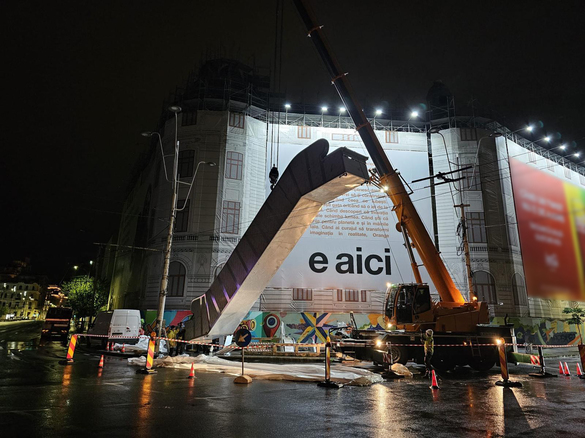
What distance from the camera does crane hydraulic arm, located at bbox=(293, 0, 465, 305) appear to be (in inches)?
590

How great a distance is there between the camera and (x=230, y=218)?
25672 mm

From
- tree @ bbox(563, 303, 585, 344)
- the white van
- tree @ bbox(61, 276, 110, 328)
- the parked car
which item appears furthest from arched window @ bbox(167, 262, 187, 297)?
tree @ bbox(563, 303, 585, 344)

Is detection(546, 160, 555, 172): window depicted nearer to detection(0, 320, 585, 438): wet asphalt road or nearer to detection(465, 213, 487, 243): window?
detection(465, 213, 487, 243): window

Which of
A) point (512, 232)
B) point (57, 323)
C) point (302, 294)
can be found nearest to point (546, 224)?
point (512, 232)

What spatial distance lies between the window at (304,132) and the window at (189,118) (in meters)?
7.62

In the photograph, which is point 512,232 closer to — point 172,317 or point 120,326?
point 172,317

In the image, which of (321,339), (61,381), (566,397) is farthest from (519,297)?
(61,381)

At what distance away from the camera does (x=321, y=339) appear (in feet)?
80.1

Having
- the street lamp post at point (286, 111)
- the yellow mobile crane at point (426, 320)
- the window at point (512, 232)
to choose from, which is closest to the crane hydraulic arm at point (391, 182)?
the yellow mobile crane at point (426, 320)

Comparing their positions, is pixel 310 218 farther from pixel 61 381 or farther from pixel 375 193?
pixel 375 193

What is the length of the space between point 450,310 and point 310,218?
6.88 meters

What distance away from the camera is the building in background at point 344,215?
25234 mm

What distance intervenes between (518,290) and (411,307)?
621 inches

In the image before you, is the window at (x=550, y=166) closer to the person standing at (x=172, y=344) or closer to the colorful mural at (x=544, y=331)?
the colorful mural at (x=544, y=331)
